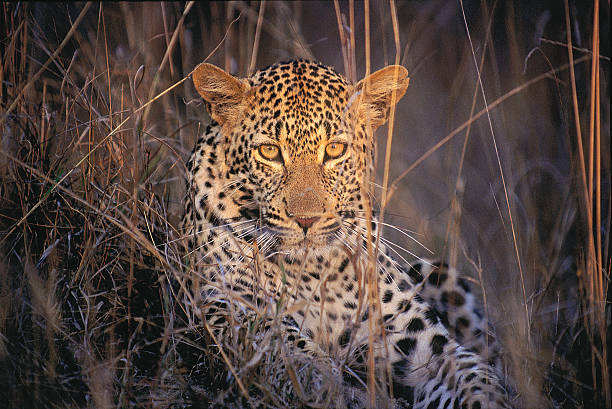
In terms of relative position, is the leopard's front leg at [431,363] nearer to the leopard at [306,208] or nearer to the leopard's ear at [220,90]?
the leopard at [306,208]

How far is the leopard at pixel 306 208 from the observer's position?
3299 millimetres

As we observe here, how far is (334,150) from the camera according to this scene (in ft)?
11.5

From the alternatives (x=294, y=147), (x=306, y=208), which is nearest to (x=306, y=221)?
(x=306, y=208)

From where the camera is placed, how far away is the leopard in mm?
3299

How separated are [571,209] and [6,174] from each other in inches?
143

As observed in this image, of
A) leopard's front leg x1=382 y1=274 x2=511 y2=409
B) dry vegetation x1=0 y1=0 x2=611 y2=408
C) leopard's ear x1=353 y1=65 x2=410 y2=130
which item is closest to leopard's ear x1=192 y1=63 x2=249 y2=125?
dry vegetation x1=0 y1=0 x2=611 y2=408

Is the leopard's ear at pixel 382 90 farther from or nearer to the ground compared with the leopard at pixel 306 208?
farther from the ground

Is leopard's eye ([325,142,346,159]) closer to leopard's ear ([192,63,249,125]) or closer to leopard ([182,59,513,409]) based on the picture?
leopard ([182,59,513,409])

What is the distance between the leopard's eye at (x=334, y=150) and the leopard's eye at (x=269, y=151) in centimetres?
28

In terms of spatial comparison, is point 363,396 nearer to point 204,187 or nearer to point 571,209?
point 204,187

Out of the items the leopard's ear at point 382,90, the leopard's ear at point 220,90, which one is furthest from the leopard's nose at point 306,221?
the leopard's ear at point 220,90

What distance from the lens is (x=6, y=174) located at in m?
3.37

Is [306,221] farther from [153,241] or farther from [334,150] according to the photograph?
[153,241]

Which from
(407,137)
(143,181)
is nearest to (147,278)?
(143,181)
